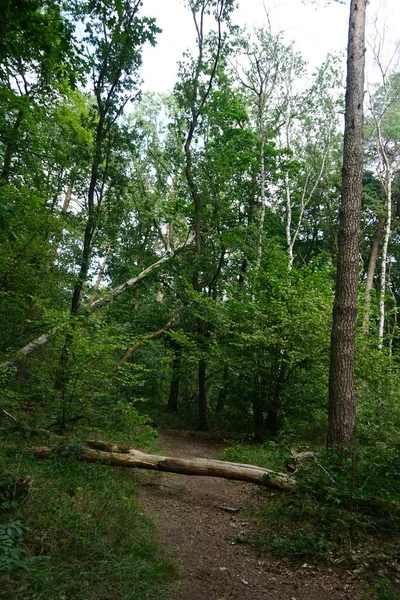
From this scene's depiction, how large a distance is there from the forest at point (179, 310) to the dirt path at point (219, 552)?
0.24 meters

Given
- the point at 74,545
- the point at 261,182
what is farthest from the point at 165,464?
the point at 261,182

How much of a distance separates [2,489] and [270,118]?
16615 mm

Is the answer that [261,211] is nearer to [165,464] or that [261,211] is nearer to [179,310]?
[179,310]

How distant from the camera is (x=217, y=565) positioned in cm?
399

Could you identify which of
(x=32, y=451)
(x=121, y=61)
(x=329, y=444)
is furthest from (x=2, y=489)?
(x=121, y=61)

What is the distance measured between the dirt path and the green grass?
1.14 feet

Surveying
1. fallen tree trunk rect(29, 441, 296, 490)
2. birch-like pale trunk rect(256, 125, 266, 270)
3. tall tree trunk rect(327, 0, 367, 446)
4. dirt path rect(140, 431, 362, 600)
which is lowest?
dirt path rect(140, 431, 362, 600)

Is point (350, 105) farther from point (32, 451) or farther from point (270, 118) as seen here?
point (270, 118)

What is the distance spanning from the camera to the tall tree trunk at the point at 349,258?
574cm

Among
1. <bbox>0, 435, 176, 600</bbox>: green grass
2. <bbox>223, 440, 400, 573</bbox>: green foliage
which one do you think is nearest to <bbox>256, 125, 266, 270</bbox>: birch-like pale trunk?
<bbox>223, 440, 400, 573</bbox>: green foliage

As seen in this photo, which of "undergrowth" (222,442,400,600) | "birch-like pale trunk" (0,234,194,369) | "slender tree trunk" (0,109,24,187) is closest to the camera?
"undergrowth" (222,442,400,600)

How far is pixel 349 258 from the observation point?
6.24m

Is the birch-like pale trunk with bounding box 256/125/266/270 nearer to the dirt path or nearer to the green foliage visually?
the dirt path

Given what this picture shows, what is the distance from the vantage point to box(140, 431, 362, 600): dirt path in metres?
3.43
